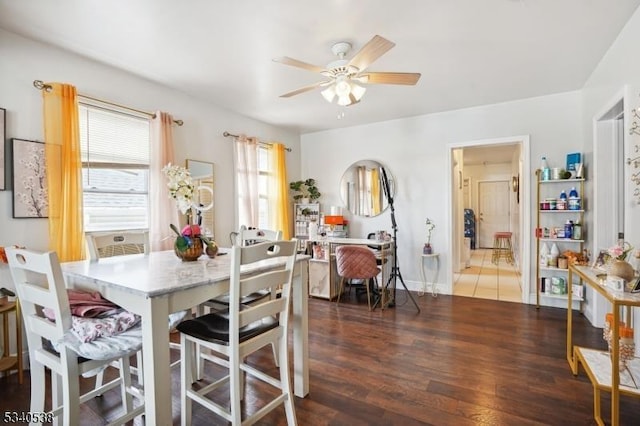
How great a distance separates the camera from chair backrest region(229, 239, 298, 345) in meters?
1.44

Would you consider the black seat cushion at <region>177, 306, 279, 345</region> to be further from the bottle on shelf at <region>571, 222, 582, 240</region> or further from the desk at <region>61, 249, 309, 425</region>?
the bottle on shelf at <region>571, 222, 582, 240</region>

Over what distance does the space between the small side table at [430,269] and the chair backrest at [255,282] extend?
3.20m

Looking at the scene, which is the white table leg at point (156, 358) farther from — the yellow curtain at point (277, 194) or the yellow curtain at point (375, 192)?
the yellow curtain at point (375, 192)

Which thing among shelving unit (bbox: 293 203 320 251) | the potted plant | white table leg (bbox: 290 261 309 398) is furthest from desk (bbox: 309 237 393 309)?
white table leg (bbox: 290 261 309 398)

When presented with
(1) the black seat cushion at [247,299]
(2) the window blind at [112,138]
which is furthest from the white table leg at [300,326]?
(2) the window blind at [112,138]

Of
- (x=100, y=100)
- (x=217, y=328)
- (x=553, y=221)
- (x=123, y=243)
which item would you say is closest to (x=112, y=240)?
(x=123, y=243)

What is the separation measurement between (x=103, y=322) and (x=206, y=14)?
6.55ft

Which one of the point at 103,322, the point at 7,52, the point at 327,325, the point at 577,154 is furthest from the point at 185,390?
the point at 577,154

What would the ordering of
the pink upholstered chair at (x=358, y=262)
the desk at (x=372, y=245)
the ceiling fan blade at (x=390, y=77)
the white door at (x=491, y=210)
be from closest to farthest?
the ceiling fan blade at (x=390, y=77)
the pink upholstered chair at (x=358, y=262)
the desk at (x=372, y=245)
the white door at (x=491, y=210)

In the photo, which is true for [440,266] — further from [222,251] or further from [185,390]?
[185,390]

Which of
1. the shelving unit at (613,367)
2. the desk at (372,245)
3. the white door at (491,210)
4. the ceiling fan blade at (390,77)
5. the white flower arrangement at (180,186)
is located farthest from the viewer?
the white door at (491,210)

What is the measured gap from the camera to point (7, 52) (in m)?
2.35

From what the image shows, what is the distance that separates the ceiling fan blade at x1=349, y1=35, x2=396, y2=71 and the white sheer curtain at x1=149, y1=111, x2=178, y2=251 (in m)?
2.12

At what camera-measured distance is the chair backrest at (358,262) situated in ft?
12.2
